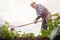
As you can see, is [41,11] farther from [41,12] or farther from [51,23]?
[51,23]

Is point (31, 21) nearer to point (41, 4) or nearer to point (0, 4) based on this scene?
point (41, 4)

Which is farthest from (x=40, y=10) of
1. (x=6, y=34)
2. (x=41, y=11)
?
(x=6, y=34)

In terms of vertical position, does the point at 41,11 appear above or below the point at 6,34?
above

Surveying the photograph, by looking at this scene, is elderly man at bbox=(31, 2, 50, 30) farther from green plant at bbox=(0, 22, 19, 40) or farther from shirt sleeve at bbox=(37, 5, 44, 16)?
green plant at bbox=(0, 22, 19, 40)

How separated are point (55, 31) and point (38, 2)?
0.34m

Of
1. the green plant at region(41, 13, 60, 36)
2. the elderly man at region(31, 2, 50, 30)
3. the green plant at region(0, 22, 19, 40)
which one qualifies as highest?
the elderly man at region(31, 2, 50, 30)

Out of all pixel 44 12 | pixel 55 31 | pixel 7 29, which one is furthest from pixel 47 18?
pixel 7 29

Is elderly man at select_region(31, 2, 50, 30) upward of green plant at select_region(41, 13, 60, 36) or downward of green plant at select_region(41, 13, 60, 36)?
upward

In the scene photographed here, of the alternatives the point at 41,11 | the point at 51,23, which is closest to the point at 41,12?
the point at 41,11

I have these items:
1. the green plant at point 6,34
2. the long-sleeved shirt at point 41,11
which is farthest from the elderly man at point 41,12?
the green plant at point 6,34

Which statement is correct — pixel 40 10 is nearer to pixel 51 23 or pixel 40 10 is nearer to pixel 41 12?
pixel 41 12

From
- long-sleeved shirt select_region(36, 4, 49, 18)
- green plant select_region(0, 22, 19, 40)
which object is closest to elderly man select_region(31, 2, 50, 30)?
long-sleeved shirt select_region(36, 4, 49, 18)

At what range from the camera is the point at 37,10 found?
4.43 feet

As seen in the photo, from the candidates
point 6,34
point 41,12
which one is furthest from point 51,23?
point 6,34
